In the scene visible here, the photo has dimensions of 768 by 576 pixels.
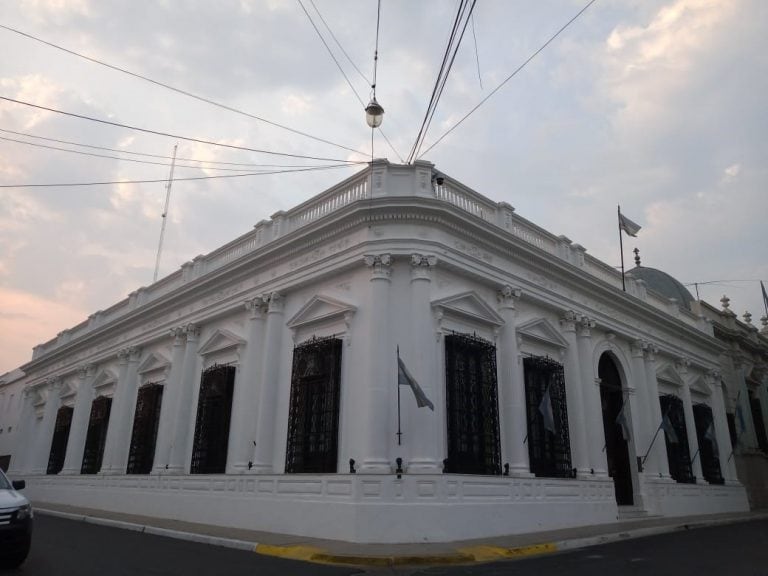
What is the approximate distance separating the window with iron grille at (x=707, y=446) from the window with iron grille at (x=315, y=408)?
16.6 meters

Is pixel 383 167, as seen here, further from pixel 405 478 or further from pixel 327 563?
pixel 327 563

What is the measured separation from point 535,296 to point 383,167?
5.83m

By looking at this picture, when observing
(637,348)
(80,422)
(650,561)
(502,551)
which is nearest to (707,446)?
(637,348)

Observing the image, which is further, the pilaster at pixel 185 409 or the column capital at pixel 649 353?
the column capital at pixel 649 353

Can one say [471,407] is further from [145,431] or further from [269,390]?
[145,431]

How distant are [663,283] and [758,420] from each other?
8.10m

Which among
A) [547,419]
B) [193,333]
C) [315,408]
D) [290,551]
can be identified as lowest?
[290,551]

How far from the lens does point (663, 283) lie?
2988cm

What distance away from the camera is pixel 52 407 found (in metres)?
27.8

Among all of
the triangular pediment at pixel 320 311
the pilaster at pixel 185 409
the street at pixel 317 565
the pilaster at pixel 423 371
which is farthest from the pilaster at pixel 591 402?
the pilaster at pixel 185 409

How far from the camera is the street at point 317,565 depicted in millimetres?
7727

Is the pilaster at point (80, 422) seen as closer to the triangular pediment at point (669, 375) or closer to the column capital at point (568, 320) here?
the column capital at point (568, 320)

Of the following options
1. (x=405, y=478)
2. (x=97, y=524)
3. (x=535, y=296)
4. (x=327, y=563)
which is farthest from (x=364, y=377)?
(x=97, y=524)

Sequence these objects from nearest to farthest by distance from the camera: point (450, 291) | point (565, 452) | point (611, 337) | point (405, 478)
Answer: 1. point (405, 478)
2. point (450, 291)
3. point (565, 452)
4. point (611, 337)
